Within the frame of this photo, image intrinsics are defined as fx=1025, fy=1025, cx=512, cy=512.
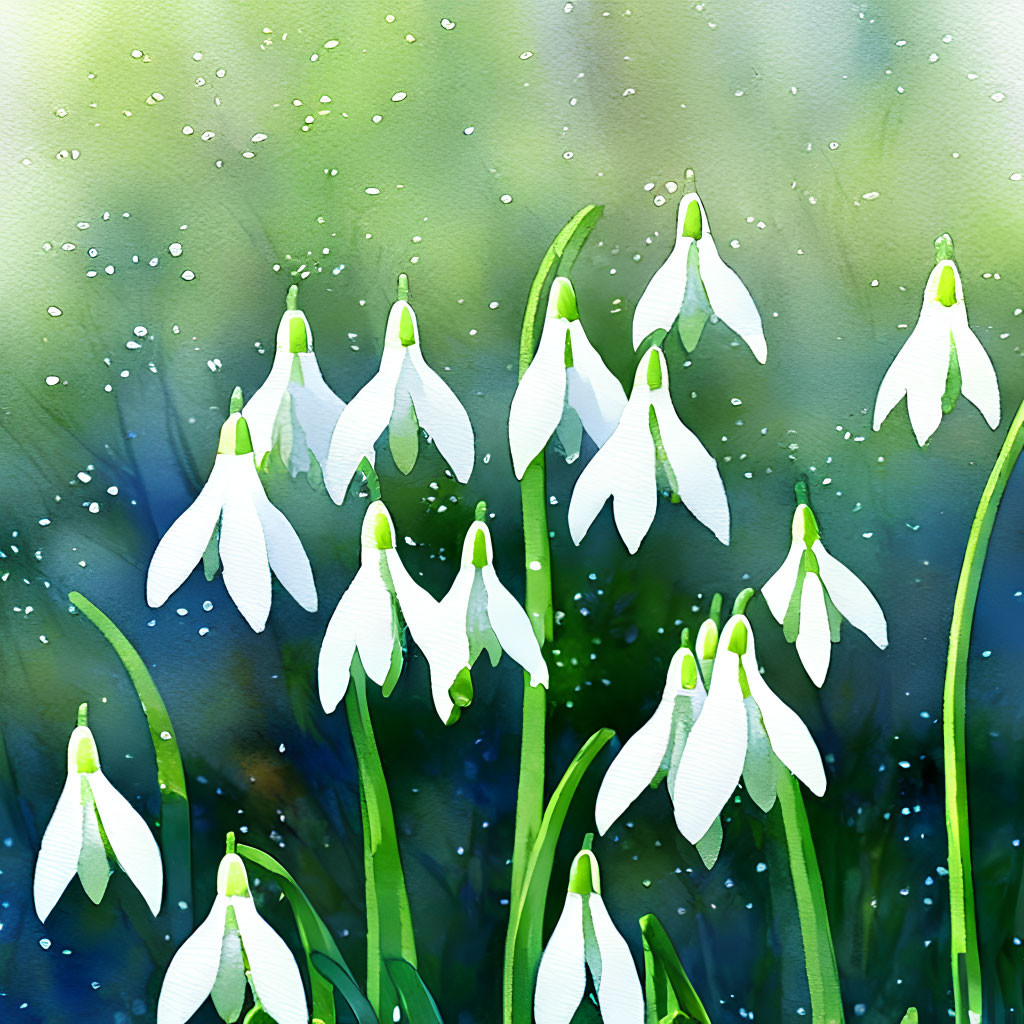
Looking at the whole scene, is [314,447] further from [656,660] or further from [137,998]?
[137,998]

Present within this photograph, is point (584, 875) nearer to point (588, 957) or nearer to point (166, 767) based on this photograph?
point (588, 957)

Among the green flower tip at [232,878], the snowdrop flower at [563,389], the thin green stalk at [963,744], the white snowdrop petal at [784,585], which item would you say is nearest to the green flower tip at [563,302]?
the snowdrop flower at [563,389]

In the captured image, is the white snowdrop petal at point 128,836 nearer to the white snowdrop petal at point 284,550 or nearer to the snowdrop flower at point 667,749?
the white snowdrop petal at point 284,550

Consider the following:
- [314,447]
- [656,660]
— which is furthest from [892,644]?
[314,447]

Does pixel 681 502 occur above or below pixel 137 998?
above

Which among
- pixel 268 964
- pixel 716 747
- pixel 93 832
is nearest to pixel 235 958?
pixel 268 964

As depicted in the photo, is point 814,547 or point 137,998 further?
point 137,998
